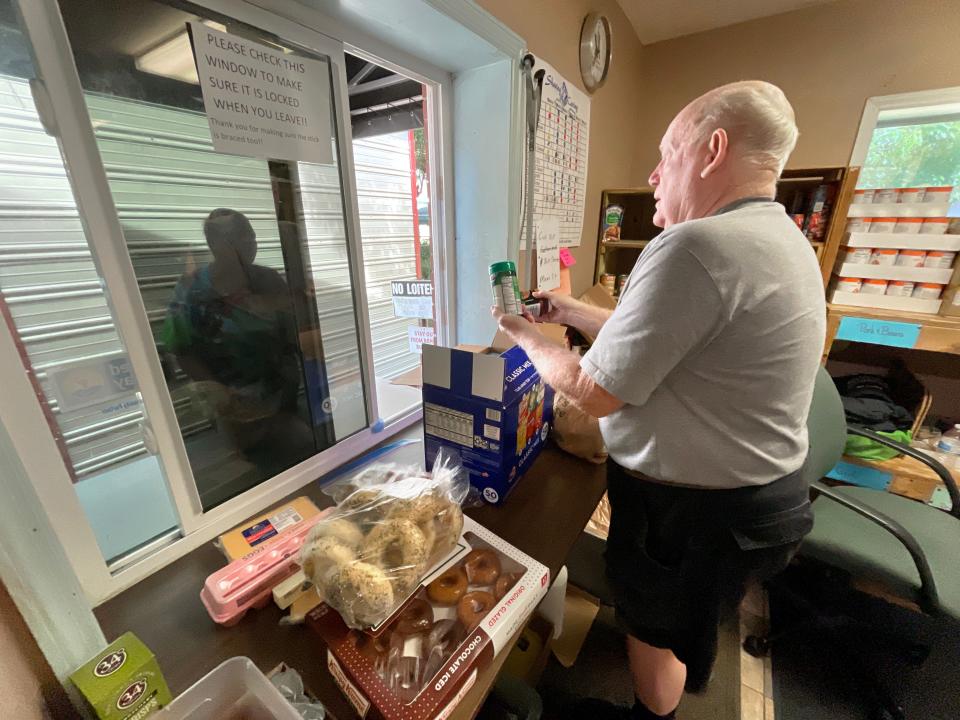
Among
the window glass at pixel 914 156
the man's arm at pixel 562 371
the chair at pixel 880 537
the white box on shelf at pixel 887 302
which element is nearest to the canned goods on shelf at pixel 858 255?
the white box on shelf at pixel 887 302

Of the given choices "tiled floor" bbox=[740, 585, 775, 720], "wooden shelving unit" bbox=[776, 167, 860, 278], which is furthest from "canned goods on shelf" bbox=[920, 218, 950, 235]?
"tiled floor" bbox=[740, 585, 775, 720]

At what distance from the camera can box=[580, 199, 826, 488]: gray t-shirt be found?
0.62 meters

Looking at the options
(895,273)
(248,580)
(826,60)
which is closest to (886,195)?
(895,273)

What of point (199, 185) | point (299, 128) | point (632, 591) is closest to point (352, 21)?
point (299, 128)

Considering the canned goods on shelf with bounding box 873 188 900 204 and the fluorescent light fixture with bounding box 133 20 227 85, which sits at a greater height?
the fluorescent light fixture with bounding box 133 20 227 85

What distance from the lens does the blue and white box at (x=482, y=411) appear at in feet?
2.58

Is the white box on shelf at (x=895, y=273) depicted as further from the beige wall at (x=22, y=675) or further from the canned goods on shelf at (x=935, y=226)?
the beige wall at (x=22, y=675)

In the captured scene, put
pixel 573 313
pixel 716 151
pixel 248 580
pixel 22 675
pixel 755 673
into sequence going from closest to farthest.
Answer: pixel 22 675 < pixel 248 580 < pixel 716 151 < pixel 573 313 < pixel 755 673

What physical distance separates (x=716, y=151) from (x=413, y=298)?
37.1 inches

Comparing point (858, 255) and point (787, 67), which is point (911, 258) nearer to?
point (858, 255)

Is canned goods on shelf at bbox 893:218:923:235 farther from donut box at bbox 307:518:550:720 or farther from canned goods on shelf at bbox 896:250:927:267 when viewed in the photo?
donut box at bbox 307:518:550:720

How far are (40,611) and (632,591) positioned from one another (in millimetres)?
950

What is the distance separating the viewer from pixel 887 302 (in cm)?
166

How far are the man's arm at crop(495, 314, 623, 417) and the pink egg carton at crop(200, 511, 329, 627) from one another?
47 centimetres
